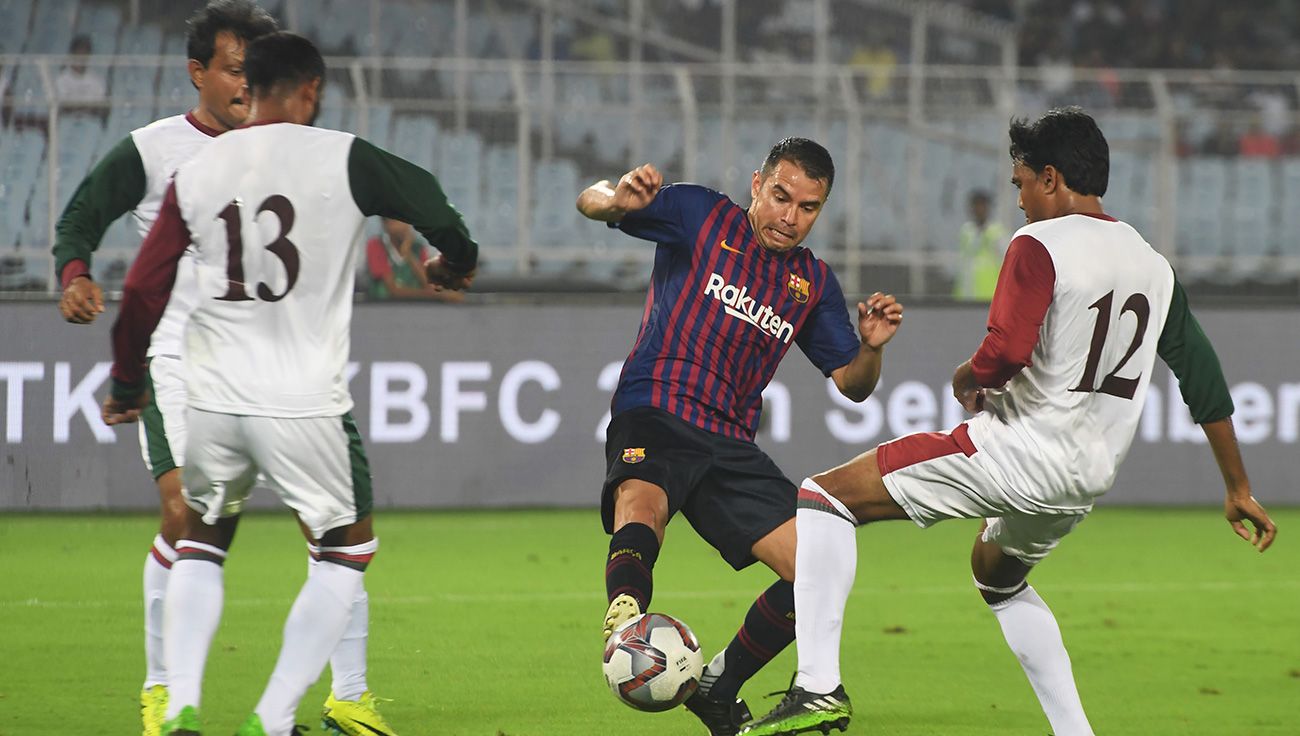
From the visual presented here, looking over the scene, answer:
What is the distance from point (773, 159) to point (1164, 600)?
13.7 feet

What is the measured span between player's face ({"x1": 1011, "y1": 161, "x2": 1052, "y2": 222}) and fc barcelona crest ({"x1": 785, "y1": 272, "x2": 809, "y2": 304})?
2.69 ft

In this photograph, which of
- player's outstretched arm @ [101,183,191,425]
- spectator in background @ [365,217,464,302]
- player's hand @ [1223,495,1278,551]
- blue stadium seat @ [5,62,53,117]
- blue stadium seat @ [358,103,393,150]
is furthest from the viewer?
blue stadium seat @ [358,103,393,150]

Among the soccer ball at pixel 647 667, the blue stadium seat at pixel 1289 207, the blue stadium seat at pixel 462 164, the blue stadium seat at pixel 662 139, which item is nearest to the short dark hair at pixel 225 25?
the soccer ball at pixel 647 667

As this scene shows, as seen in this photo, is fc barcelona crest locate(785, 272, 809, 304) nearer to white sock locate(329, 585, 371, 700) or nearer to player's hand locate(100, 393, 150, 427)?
white sock locate(329, 585, 371, 700)

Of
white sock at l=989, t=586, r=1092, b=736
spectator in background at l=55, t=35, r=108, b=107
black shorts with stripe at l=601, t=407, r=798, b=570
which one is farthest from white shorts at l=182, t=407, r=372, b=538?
spectator in background at l=55, t=35, r=108, b=107

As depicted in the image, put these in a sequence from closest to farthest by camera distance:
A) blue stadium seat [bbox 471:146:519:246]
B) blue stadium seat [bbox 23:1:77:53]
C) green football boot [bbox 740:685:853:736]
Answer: green football boot [bbox 740:685:853:736] → blue stadium seat [bbox 471:146:519:246] → blue stadium seat [bbox 23:1:77:53]

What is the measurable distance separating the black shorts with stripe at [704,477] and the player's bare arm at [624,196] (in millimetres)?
665

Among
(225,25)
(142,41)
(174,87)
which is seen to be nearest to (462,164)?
(174,87)

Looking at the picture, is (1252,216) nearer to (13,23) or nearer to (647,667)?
(13,23)

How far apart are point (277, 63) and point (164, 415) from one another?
1.39m

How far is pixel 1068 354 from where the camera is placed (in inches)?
176

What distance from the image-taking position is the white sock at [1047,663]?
471 centimetres

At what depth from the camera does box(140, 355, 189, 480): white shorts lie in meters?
5.07

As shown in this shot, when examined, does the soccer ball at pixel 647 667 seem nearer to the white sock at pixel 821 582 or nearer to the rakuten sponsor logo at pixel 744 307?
the white sock at pixel 821 582
